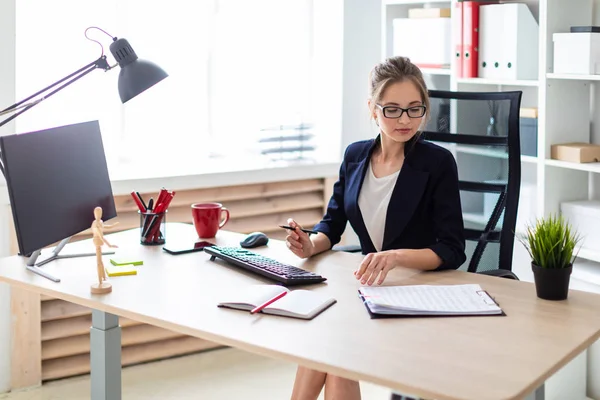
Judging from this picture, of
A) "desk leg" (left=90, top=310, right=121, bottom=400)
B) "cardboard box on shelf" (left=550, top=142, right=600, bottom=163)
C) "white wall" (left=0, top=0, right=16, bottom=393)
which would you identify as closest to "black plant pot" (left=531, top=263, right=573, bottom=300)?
"desk leg" (left=90, top=310, right=121, bottom=400)

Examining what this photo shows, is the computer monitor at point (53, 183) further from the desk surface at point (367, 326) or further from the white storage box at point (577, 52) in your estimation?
the white storage box at point (577, 52)

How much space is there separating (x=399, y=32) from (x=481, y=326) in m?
2.41

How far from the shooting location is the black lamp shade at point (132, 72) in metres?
2.39

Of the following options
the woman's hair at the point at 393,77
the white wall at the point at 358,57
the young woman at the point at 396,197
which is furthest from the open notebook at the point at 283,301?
the white wall at the point at 358,57

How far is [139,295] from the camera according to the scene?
204cm

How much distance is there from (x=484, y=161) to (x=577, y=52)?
2.22ft

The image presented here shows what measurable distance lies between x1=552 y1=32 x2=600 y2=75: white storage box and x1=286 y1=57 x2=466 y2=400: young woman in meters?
0.91

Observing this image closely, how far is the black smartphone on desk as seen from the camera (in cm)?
245

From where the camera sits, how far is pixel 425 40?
12.6 feet

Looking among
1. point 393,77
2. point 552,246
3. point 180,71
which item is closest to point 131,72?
point 393,77

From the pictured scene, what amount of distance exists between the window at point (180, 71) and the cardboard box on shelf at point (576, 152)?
1.29 metres

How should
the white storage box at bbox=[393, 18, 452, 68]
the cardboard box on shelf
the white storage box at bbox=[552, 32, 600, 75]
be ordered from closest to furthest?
the white storage box at bbox=[552, 32, 600, 75] < the cardboard box on shelf < the white storage box at bbox=[393, 18, 452, 68]

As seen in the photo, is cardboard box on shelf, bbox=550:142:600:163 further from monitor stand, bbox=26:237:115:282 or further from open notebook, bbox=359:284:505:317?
monitor stand, bbox=26:237:115:282

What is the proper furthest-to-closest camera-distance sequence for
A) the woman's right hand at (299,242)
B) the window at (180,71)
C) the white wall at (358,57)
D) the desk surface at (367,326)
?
the white wall at (358,57), the window at (180,71), the woman's right hand at (299,242), the desk surface at (367,326)
